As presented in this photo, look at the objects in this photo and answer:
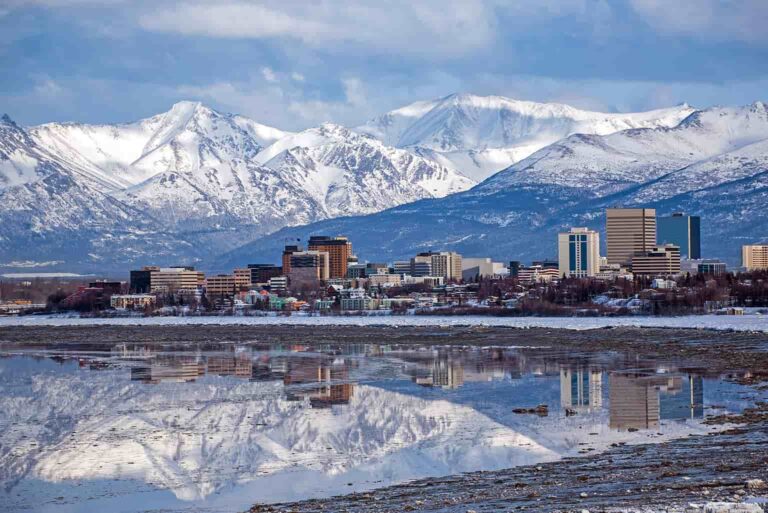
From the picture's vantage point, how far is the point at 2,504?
2947cm

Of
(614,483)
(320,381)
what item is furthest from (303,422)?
(320,381)

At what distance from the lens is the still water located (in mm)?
31438

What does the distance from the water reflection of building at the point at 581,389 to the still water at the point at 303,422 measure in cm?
8

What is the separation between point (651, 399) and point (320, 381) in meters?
16.4

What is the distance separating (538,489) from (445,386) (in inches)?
1005

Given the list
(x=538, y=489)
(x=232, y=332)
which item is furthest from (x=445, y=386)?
(x=232, y=332)

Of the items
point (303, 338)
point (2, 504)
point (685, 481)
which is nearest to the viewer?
point (685, 481)

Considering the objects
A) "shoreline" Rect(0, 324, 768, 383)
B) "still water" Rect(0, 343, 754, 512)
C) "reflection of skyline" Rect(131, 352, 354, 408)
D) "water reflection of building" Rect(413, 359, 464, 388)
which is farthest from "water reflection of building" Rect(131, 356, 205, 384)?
"shoreline" Rect(0, 324, 768, 383)

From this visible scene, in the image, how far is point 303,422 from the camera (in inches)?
1642

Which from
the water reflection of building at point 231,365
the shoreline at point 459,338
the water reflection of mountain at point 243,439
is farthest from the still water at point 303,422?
the shoreline at point 459,338

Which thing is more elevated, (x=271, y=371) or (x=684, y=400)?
(x=684, y=400)

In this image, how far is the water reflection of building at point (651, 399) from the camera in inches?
1572

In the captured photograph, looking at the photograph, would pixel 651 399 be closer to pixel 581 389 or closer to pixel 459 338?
pixel 581 389

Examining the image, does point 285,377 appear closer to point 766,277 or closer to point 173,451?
point 173,451
